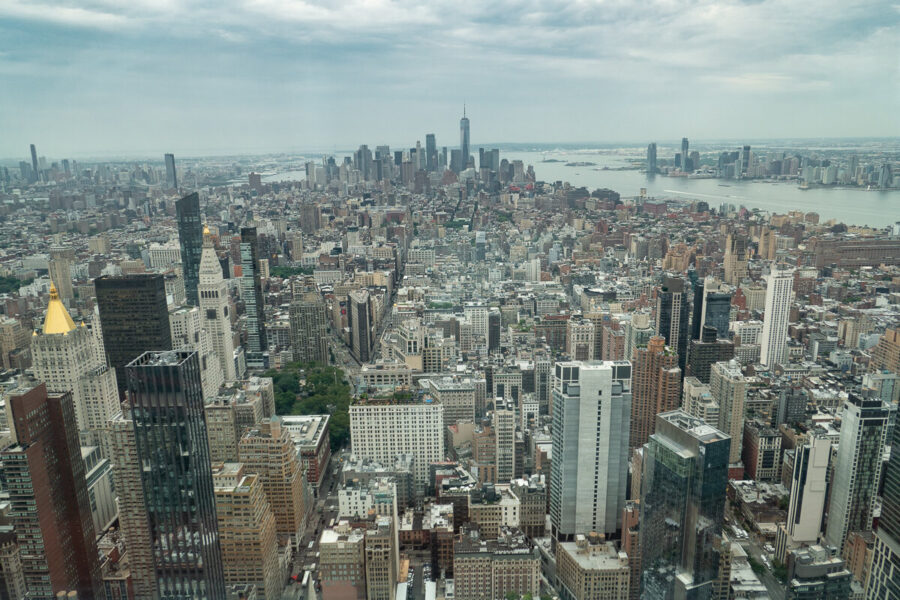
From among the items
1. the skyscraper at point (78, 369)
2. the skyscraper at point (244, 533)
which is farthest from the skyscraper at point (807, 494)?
the skyscraper at point (78, 369)

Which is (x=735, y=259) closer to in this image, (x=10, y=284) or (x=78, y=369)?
(x=78, y=369)

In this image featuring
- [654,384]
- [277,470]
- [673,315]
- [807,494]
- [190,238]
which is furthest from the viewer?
[190,238]

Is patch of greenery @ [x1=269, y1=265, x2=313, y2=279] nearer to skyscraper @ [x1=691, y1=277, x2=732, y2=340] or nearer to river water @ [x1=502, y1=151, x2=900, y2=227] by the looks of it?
river water @ [x1=502, y1=151, x2=900, y2=227]

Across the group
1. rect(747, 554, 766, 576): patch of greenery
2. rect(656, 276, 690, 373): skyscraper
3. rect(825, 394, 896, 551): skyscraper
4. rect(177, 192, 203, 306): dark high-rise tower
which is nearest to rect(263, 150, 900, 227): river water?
rect(177, 192, 203, 306): dark high-rise tower

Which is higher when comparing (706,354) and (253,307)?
(253,307)

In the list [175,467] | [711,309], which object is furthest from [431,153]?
[175,467]

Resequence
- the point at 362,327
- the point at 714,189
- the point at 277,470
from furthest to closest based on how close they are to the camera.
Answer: the point at 362,327
the point at 714,189
the point at 277,470
